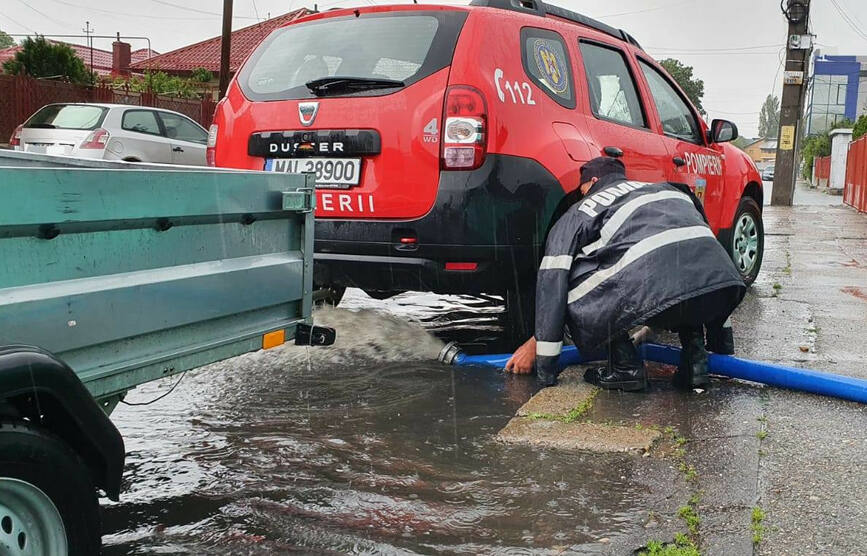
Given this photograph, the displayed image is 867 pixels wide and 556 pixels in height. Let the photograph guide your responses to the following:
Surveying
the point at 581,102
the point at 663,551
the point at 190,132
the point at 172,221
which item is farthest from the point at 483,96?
the point at 190,132

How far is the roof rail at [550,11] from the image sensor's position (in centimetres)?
514

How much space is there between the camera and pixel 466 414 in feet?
13.9

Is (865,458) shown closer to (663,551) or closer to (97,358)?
(663,551)

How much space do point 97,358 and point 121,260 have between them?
0.93 feet

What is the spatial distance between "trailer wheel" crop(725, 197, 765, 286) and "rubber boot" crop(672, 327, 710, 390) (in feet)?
10.1

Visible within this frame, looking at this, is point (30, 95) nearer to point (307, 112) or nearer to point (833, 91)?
point (307, 112)

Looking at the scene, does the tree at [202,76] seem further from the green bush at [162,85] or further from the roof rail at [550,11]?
the roof rail at [550,11]

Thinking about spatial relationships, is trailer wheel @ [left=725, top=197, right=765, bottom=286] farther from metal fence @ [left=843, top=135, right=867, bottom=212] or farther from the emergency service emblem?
metal fence @ [left=843, top=135, right=867, bottom=212]

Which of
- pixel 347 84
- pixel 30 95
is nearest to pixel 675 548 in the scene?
pixel 347 84

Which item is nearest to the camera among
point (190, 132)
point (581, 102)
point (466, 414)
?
point (466, 414)

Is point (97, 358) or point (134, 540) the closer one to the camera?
point (97, 358)

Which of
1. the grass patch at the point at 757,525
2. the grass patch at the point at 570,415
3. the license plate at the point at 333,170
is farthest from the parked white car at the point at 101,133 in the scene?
Answer: the grass patch at the point at 757,525

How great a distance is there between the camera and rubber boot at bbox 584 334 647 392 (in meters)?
4.62

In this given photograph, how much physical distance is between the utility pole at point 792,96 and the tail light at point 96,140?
49.5ft
